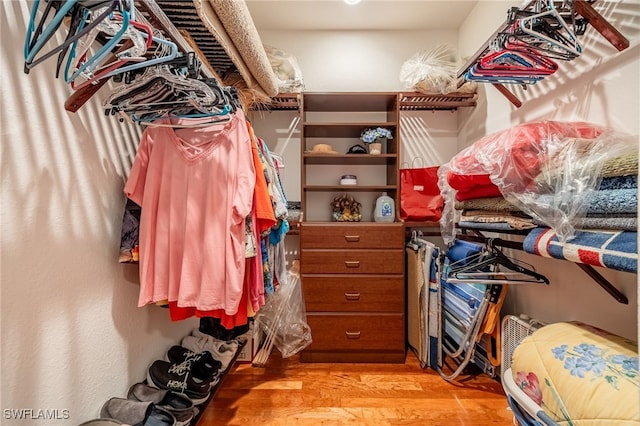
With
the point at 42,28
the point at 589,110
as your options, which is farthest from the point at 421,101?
the point at 42,28

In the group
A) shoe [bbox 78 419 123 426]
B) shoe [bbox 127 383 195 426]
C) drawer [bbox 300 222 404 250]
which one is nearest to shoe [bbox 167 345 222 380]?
shoe [bbox 127 383 195 426]

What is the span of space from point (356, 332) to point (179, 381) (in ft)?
3.59

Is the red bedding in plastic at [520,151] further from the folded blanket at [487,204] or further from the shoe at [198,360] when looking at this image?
the shoe at [198,360]

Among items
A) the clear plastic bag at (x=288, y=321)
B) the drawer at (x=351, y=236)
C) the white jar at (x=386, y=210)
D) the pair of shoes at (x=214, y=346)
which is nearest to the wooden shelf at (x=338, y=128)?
the white jar at (x=386, y=210)

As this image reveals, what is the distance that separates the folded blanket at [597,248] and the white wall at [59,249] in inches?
59.5

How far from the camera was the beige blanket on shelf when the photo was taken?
1037 millimetres

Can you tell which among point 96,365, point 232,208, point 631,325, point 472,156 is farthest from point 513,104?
point 96,365

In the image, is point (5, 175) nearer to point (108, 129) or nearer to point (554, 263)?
point (108, 129)

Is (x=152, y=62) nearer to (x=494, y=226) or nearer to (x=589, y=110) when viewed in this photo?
(x=494, y=226)

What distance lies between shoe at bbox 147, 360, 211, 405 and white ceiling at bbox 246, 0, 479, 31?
2.43 metres

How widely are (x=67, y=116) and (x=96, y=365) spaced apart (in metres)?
0.89

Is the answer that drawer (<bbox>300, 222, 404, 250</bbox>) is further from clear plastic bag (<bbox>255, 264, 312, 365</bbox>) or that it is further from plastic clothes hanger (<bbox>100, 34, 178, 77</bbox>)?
plastic clothes hanger (<bbox>100, 34, 178, 77</bbox>)

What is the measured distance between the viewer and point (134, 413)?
108 cm

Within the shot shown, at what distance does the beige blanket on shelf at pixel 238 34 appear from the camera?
1037 millimetres
